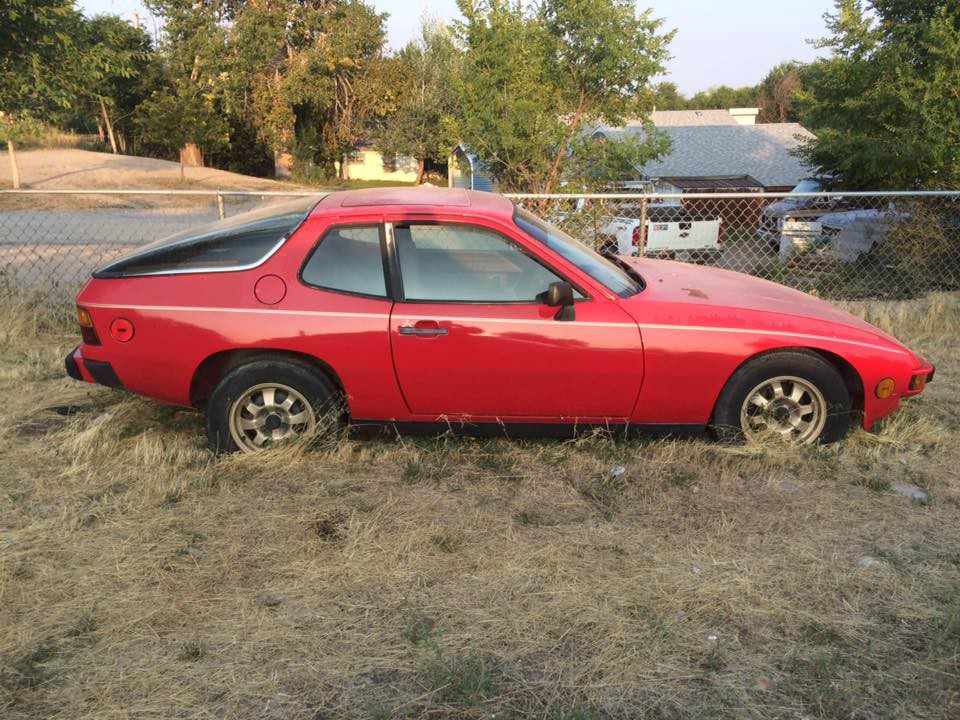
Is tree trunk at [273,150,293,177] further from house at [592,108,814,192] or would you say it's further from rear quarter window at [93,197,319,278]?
rear quarter window at [93,197,319,278]

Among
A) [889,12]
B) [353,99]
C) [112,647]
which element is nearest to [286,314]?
[112,647]

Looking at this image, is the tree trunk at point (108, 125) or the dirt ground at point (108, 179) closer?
the dirt ground at point (108, 179)

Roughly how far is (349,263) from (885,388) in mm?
3073

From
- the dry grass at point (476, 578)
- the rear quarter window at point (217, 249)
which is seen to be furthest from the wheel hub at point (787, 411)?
the rear quarter window at point (217, 249)

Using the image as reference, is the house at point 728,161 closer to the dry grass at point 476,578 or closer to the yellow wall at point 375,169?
the yellow wall at point 375,169

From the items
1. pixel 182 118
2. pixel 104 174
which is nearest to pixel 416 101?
pixel 182 118

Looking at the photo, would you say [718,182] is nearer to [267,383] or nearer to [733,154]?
[733,154]

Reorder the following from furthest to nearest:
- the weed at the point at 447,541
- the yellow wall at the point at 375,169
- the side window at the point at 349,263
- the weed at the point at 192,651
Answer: the yellow wall at the point at 375,169 → the side window at the point at 349,263 → the weed at the point at 447,541 → the weed at the point at 192,651

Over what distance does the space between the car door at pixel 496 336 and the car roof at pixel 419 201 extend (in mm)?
119

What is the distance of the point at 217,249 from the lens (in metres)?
4.52

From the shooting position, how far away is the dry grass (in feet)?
8.70

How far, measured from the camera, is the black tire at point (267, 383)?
14.4ft

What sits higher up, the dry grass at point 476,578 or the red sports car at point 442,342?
the red sports car at point 442,342

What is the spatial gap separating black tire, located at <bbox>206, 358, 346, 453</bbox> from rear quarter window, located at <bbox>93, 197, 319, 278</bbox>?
0.58m
